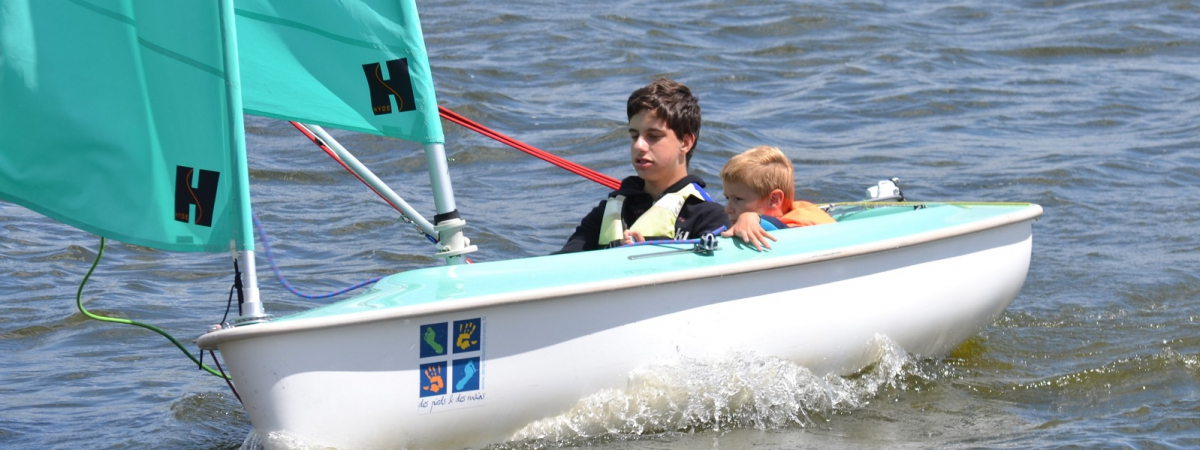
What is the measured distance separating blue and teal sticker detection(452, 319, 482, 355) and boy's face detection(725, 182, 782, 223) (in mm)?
1155

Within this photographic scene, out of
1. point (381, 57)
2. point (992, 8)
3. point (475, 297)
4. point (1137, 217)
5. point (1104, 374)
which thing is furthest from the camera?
point (992, 8)

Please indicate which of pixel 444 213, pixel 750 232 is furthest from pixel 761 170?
pixel 444 213

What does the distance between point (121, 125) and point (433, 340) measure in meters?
0.87

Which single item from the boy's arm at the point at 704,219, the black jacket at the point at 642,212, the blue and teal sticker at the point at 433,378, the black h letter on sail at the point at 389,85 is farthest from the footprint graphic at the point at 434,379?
the boy's arm at the point at 704,219

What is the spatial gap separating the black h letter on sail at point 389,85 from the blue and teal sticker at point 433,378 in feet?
2.31

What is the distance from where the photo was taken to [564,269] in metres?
3.03

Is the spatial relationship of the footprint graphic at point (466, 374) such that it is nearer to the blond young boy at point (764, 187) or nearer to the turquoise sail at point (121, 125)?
the turquoise sail at point (121, 125)

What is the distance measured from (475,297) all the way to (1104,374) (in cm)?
230

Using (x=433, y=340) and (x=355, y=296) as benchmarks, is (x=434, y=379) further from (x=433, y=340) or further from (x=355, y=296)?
(x=355, y=296)

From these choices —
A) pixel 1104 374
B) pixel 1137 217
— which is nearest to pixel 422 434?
pixel 1104 374

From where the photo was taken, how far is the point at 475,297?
2777mm

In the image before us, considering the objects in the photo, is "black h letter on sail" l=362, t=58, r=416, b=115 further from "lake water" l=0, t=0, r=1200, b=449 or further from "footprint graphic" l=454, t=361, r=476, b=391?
"lake water" l=0, t=0, r=1200, b=449

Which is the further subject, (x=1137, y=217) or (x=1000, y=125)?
(x=1000, y=125)

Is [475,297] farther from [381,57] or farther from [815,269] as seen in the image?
[815,269]
